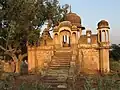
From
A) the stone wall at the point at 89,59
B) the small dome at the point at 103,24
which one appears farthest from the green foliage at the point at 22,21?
the small dome at the point at 103,24

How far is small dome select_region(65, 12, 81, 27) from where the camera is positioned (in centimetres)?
2493

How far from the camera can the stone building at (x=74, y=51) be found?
20922 mm

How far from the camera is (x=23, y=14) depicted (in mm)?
21484

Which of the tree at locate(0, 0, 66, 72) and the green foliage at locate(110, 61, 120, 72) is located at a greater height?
the tree at locate(0, 0, 66, 72)

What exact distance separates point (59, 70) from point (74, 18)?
8.39 meters

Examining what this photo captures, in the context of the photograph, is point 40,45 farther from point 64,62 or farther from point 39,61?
point 64,62

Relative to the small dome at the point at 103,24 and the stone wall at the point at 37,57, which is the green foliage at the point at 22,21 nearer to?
the stone wall at the point at 37,57

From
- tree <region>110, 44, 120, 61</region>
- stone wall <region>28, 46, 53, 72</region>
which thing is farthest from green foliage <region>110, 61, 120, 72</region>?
stone wall <region>28, 46, 53, 72</region>

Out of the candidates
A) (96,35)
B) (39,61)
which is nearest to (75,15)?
(96,35)

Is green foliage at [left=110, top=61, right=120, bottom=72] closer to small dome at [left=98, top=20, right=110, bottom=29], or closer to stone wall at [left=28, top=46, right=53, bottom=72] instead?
small dome at [left=98, top=20, right=110, bottom=29]

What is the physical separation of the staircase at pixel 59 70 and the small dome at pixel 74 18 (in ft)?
13.8

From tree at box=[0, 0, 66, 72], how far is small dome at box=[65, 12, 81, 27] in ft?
3.29

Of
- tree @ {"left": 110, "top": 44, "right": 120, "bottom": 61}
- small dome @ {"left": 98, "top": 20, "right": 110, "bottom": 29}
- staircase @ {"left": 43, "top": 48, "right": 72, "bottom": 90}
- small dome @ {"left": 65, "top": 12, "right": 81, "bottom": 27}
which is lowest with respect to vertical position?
staircase @ {"left": 43, "top": 48, "right": 72, "bottom": 90}

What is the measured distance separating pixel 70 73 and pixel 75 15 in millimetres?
9591
